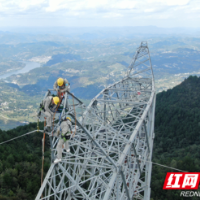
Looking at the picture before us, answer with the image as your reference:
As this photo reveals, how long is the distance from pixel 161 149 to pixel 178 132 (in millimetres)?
14257

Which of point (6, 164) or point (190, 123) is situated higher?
point (6, 164)

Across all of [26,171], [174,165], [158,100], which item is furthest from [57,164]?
[158,100]

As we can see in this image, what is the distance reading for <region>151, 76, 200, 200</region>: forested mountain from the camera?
5112cm

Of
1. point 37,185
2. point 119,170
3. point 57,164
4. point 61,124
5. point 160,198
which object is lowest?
point 160,198

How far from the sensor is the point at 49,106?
13797mm

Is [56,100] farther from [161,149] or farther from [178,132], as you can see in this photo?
[178,132]

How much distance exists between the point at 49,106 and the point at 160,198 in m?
36.9

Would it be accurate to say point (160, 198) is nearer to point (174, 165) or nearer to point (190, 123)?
point (174, 165)

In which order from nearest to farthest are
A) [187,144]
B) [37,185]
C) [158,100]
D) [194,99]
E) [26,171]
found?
[37,185] → [26,171] → [187,144] → [194,99] → [158,100]

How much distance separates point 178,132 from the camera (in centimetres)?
8556
